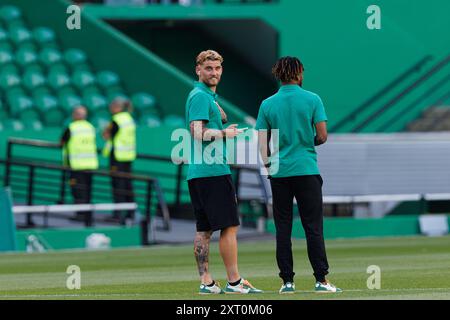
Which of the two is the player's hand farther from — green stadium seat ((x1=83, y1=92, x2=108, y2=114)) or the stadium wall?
green stadium seat ((x1=83, y1=92, x2=108, y2=114))

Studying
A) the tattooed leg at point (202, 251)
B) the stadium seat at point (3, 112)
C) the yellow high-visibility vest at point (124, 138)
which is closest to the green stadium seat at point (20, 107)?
the stadium seat at point (3, 112)

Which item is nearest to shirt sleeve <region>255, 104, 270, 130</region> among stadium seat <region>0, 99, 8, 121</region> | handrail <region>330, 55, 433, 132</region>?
stadium seat <region>0, 99, 8, 121</region>

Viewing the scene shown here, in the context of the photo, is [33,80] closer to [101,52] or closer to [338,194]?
[101,52]

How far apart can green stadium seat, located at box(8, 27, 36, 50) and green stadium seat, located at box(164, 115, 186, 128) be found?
3344mm

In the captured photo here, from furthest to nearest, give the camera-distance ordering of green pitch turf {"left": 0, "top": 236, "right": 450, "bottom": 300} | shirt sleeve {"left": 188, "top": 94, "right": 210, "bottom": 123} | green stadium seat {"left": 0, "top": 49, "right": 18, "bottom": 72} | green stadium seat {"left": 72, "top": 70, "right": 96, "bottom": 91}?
green stadium seat {"left": 72, "top": 70, "right": 96, "bottom": 91} → green stadium seat {"left": 0, "top": 49, "right": 18, "bottom": 72} → green pitch turf {"left": 0, "top": 236, "right": 450, "bottom": 300} → shirt sleeve {"left": 188, "top": 94, "right": 210, "bottom": 123}

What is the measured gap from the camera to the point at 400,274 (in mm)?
14812

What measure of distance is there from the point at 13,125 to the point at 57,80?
2038 millimetres

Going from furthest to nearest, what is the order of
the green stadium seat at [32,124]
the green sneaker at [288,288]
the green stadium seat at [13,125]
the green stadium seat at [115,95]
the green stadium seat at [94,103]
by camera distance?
the green stadium seat at [115,95]
the green stadium seat at [94,103]
the green stadium seat at [32,124]
the green stadium seat at [13,125]
the green sneaker at [288,288]

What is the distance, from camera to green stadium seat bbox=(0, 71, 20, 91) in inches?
1204

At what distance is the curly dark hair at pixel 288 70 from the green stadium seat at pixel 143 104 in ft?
63.7

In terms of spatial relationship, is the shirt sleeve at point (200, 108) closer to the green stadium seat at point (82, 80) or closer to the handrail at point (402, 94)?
the green stadium seat at point (82, 80)

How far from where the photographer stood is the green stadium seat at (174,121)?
3053 centimetres

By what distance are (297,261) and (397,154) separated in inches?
453
